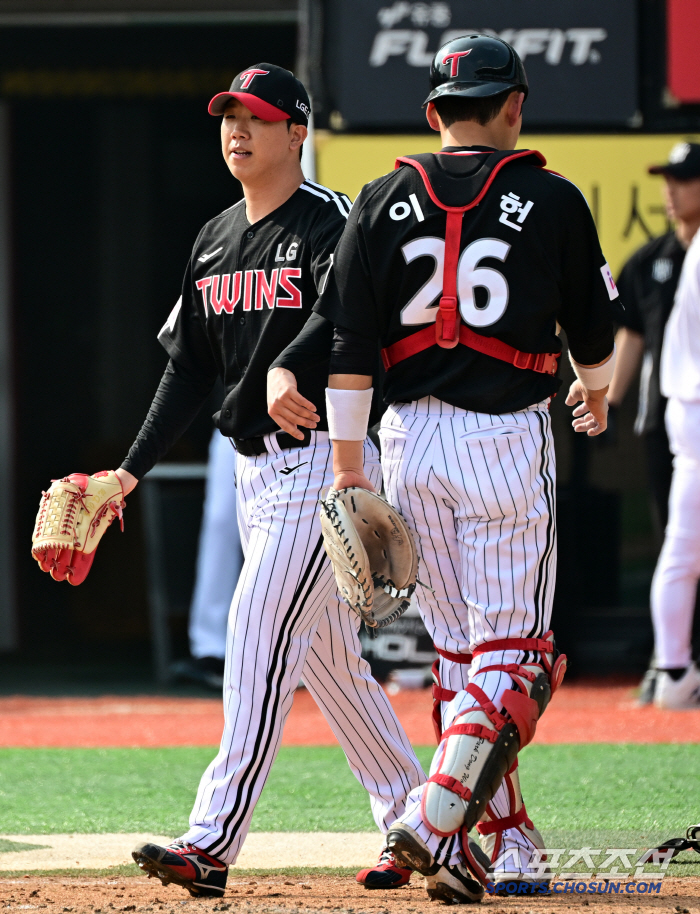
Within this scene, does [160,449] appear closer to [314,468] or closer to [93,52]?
[314,468]

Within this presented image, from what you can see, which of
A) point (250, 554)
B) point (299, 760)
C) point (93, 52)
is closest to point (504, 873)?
point (250, 554)

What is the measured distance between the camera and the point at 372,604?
→ 10.6 feet

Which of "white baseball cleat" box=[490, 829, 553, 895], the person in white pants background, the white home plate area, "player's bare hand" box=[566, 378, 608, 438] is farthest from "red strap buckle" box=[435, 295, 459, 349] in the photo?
the person in white pants background

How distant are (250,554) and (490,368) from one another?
0.78 meters

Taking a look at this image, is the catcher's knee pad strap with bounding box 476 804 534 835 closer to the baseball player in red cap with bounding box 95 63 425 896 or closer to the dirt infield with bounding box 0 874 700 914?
the dirt infield with bounding box 0 874 700 914

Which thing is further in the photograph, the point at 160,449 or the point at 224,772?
the point at 160,449

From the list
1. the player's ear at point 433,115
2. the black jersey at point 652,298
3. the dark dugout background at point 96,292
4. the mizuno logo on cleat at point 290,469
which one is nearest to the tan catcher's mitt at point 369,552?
the mizuno logo on cleat at point 290,469

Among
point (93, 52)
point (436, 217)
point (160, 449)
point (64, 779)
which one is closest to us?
point (436, 217)

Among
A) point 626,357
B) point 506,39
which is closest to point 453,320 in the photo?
point 626,357

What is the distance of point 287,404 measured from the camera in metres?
3.22

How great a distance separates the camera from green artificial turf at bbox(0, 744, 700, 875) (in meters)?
4.27

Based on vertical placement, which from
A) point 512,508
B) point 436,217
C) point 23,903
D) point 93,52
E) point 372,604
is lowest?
point 23,903

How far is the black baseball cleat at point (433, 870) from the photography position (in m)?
2.97

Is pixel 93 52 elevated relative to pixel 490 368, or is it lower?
elevated
